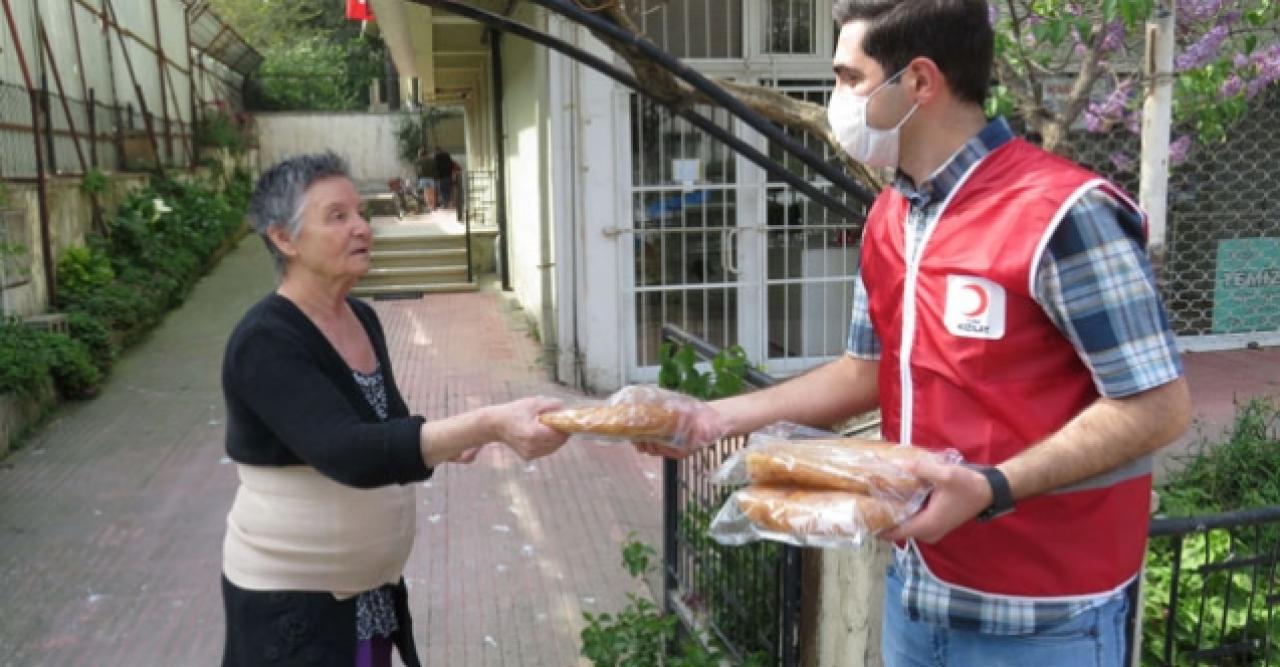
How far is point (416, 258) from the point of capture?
14.9m

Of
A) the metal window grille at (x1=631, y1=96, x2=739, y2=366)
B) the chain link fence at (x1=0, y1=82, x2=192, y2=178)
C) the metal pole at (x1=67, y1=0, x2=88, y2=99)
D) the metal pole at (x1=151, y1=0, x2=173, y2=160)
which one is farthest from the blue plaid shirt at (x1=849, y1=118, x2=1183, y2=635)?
the metal pole at (x1=151, y1=0, x2=173, y2=160)

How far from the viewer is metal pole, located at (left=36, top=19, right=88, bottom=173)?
10.9m

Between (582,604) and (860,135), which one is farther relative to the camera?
(582,604)

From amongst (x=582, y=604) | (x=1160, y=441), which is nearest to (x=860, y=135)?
(x=1160, y=441)

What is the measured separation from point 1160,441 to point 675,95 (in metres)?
2.19

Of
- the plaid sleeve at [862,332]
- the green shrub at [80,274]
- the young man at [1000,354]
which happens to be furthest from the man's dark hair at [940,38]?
the green shrub at [80,274]

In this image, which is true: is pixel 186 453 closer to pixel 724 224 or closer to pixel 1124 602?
pixel 724 224

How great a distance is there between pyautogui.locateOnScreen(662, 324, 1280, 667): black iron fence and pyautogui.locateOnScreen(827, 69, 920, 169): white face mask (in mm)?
1057

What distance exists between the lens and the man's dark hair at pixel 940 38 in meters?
1.68

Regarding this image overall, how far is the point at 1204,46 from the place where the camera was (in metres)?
3.93

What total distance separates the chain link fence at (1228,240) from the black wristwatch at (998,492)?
28.2ft

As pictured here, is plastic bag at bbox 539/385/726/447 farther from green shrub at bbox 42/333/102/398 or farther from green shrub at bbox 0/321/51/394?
green shrub at bbox 42/333/102/398

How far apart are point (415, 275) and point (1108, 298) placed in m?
13.5

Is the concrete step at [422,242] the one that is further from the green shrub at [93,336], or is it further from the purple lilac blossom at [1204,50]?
the purple lilac blossom at [1204,50]
